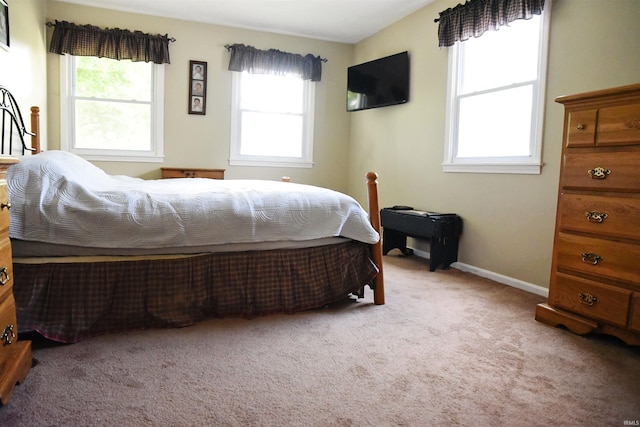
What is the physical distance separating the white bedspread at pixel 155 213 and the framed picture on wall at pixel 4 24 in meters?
1.43

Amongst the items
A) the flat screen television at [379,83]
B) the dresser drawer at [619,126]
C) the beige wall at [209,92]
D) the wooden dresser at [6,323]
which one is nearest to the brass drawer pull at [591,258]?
the dresser drawer at [619,126]

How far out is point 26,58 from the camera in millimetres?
3568

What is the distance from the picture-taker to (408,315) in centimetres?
238

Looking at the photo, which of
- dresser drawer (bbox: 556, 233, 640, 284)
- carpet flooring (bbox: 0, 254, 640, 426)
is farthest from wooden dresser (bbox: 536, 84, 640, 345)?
carpet flooring (bbox: 0, 254, 640, 426)

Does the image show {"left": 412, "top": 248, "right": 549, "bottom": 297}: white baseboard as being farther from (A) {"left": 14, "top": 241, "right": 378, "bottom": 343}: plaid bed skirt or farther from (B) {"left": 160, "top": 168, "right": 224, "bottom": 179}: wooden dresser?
(B) {"left": 160, "top": 168, "right": 224, "bottom": 179}: wooden dresser

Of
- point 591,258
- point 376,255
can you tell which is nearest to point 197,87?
point 376,255

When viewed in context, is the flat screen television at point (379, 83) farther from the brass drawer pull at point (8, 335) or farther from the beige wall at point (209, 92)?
the brass drawer pull at point (8, 335)

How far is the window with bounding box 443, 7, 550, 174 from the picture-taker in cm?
297

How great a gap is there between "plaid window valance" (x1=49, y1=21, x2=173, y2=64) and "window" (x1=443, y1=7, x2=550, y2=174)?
3.12 metres

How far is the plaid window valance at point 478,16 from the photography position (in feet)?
9.53

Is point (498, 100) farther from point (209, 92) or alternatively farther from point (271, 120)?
point (209, 92)

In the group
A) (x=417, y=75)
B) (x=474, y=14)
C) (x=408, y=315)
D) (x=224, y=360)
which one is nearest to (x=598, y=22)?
(x=474, y=14)

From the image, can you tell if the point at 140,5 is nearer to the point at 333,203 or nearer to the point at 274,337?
the point at 333,203

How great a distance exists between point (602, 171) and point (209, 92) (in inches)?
162
